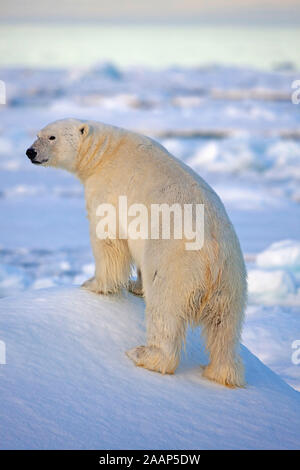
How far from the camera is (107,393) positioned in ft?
8.60

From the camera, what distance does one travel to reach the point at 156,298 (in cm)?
286

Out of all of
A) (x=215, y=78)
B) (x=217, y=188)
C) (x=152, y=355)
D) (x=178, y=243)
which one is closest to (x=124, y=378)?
(x=152, y=355)

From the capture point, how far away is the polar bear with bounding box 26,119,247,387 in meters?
2.83

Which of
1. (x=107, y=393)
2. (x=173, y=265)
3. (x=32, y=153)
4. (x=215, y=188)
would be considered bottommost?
(x=215, y=188)

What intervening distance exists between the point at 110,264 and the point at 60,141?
754 mm

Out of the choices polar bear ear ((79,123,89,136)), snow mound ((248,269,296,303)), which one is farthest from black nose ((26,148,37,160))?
snow mound ((248,269,296,303))

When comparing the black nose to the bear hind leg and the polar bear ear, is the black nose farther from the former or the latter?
the bear hind leg

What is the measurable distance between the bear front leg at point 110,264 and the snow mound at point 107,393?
8 cm

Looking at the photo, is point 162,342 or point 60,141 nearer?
point 162,342

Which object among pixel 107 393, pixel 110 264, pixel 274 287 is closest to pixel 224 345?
pixel 107 393

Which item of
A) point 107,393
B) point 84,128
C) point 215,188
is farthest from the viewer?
point 215,188

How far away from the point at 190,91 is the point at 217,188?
25.0 m

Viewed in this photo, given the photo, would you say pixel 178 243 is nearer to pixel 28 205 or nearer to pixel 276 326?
pixel 276 326

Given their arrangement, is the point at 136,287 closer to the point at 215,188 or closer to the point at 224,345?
the point at 224,345
